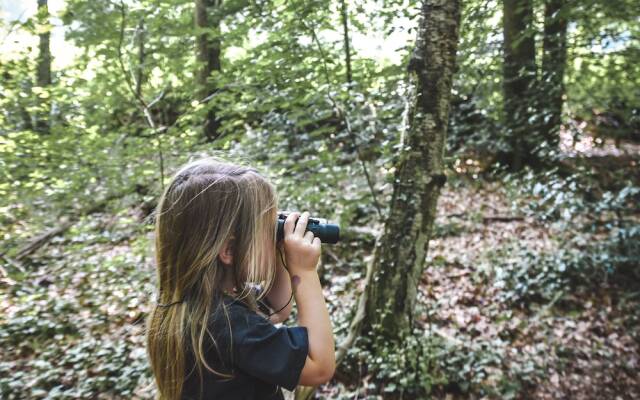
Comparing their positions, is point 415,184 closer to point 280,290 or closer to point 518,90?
point 280,290

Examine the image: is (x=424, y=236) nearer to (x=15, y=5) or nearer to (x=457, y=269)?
(x=457, y=269)

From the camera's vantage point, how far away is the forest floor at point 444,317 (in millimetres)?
3682

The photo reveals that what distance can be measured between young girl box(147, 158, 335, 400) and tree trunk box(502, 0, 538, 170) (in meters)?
6.65

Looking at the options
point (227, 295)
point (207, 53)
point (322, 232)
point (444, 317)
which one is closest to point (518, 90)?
point (444, 317)

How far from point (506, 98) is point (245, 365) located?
7.92 m

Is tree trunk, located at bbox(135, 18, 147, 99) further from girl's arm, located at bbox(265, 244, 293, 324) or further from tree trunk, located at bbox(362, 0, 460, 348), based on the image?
girl's arm, located at bbox(265, 244, 293, 324)

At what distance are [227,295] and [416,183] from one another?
2.36 m

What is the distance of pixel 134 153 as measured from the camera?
472 centimetres

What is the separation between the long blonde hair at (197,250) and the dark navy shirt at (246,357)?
5 centimetres

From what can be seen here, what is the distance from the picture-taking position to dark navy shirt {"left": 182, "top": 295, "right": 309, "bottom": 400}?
134cm

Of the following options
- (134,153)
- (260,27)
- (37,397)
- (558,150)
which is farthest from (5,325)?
(558,150)

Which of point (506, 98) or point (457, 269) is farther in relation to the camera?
point (506, 98)


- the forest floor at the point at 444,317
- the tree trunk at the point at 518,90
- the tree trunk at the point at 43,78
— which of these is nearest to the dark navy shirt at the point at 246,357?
the forest floor at the point at 444,317

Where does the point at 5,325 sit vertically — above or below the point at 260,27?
below
